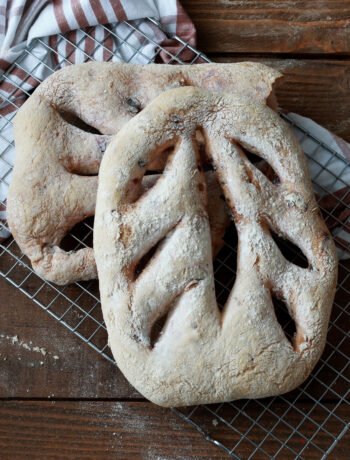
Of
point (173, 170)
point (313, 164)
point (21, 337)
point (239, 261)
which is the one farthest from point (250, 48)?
point (21, 337)

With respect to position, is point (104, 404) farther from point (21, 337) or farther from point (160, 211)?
point (160, 211)

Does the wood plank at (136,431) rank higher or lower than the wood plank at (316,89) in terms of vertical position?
lower

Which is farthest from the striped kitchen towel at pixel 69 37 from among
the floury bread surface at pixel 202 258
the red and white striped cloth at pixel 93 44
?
the floury bread surface at pixel 202 258

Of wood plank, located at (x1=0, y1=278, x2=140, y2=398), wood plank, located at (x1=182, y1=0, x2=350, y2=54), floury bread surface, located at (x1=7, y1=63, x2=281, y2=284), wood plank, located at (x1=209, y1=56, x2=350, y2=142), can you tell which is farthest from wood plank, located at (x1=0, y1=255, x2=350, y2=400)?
wood plank, located at (x1=182, y1=0, x2=350, y2=54)

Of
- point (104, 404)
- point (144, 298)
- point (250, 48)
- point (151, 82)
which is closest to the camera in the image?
point (144, 298)

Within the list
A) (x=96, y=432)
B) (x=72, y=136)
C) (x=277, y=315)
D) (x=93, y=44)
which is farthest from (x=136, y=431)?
(x=93, y=44)

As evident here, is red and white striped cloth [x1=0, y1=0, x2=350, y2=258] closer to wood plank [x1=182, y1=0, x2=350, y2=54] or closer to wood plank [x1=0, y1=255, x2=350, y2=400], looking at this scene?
wood plank [x1=182, y1=0, x2=350, y2=54]

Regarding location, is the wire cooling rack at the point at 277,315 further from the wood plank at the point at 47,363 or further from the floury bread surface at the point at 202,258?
the floury bread surface at the point at 202,258
